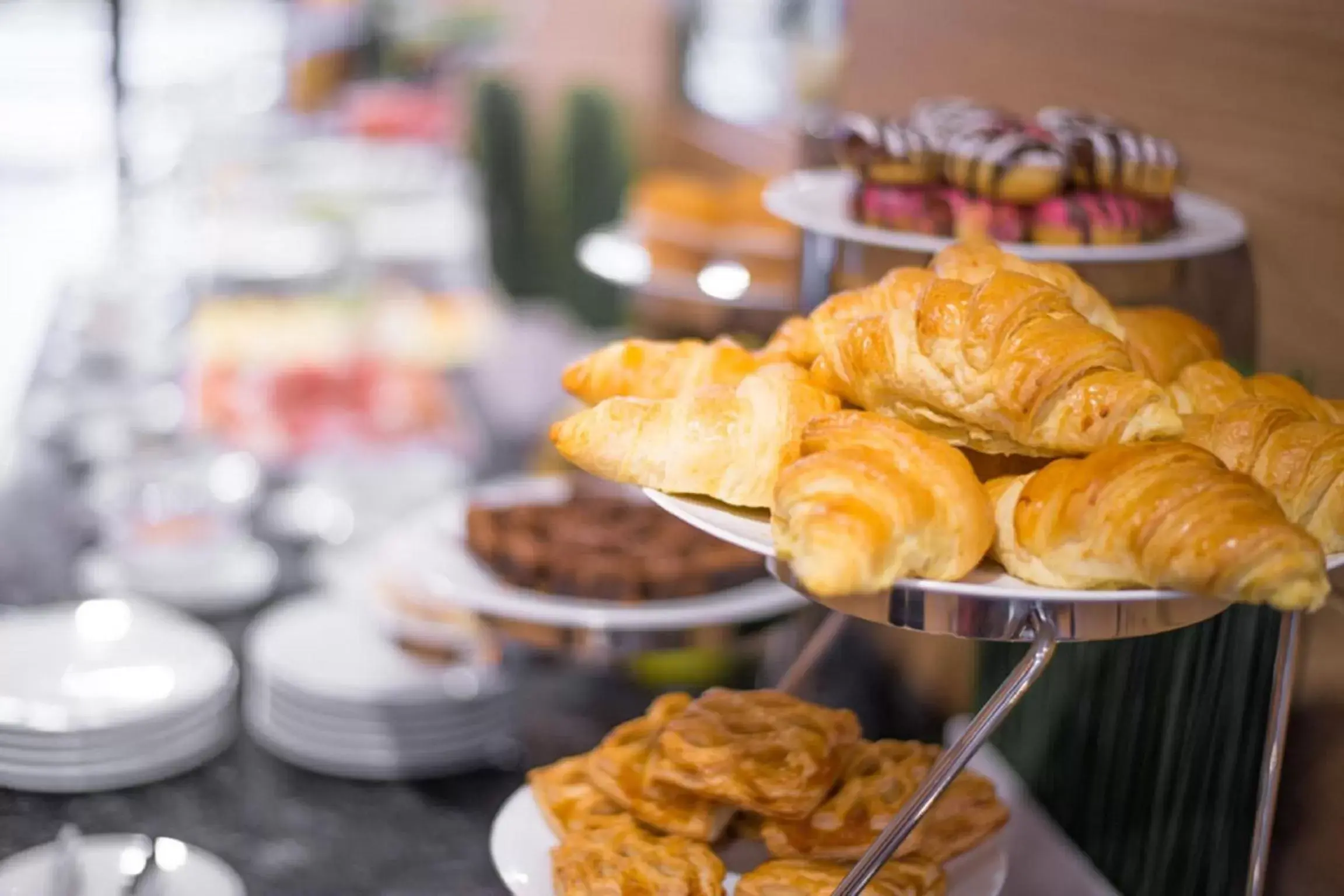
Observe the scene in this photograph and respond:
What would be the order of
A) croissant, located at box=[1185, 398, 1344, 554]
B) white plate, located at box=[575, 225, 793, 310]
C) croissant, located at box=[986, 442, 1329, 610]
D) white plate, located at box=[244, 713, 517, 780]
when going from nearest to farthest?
1. croissant, located at box=[986, 442, 1329, 610]
2. croissant, located at box=[1185, 398, 1344, 554]
3. white plate, located at box=[244, 713, 517, 780]
4. white plate, located at box=[575, 225, 793, 310]

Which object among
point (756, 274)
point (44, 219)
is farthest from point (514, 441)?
point (44, 219)

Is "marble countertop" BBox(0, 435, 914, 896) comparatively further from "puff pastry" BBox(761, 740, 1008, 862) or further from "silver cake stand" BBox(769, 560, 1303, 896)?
"silver cake stand" BBox(769, 560, 1303, 896)

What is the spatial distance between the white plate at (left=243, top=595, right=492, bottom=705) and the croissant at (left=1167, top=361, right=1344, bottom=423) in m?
0.91

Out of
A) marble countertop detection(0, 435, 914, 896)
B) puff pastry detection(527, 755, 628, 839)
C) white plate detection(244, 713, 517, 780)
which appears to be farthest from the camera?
white plate detection(244, 713, 517, 780)

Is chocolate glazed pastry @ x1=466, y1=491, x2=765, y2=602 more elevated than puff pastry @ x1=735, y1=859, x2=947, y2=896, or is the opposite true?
puff pastry @ x1=735, y1=859, x2=947, y2=896

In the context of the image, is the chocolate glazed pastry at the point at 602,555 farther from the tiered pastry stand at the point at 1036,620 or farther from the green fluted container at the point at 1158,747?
the tiered pastry stand at the point at 1036,620

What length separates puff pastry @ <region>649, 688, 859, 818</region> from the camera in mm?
982

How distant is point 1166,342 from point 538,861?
589 millimetres

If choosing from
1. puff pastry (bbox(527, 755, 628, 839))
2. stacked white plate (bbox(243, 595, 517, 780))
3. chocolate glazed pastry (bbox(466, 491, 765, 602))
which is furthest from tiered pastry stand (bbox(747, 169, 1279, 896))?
stacked white plate (bbox(243, 595, 517, 780))

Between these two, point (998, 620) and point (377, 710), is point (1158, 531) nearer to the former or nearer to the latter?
point (998, 620)

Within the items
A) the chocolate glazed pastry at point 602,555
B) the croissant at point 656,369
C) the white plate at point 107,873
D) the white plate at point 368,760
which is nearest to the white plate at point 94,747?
the white plate at point 368,760

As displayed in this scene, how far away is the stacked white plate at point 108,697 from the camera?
1447 millimetres

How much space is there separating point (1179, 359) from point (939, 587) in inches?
14.8

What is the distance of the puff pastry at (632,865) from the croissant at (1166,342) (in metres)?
0.46
